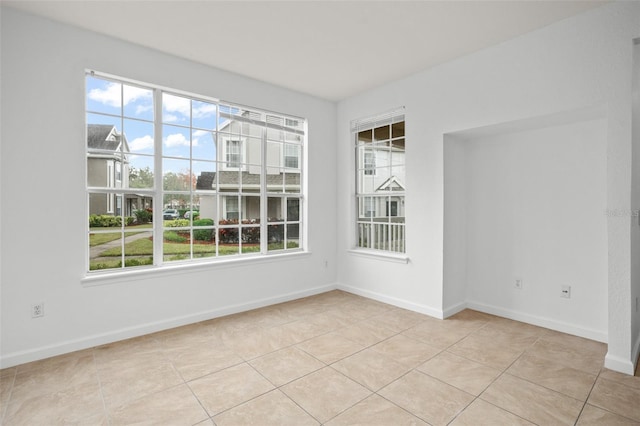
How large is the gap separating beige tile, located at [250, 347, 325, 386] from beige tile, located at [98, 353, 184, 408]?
2.05 ft

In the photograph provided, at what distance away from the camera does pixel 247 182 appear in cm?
415

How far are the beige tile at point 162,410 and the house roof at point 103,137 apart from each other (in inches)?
90.7

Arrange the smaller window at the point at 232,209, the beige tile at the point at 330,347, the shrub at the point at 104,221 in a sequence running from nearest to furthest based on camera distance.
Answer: the beige tile at the point at 330,347
the shrub at the point at 104,221
the smaller window at the point at 232,209

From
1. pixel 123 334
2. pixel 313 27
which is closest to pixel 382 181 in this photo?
pixel 313 27

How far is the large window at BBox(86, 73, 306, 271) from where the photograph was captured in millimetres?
3158

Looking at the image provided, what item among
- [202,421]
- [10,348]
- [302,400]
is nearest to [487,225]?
[302,400]

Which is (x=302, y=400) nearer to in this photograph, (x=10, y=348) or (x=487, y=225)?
(x=10, y=348)

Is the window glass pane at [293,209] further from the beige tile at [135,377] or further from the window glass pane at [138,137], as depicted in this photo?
the beige tile at [135,377]

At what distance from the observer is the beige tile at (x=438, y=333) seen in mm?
3089

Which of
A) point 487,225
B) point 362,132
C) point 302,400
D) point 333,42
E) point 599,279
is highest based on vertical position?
point 333,42

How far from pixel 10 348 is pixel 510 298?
4815mm

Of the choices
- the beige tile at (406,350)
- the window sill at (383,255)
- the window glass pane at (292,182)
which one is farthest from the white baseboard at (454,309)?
the window glass pane at (292,182)

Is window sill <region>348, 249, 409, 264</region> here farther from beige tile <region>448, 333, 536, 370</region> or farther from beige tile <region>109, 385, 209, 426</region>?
beige tile <region>109, 385, 209, 426</region>

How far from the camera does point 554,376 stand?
243 centimetres
